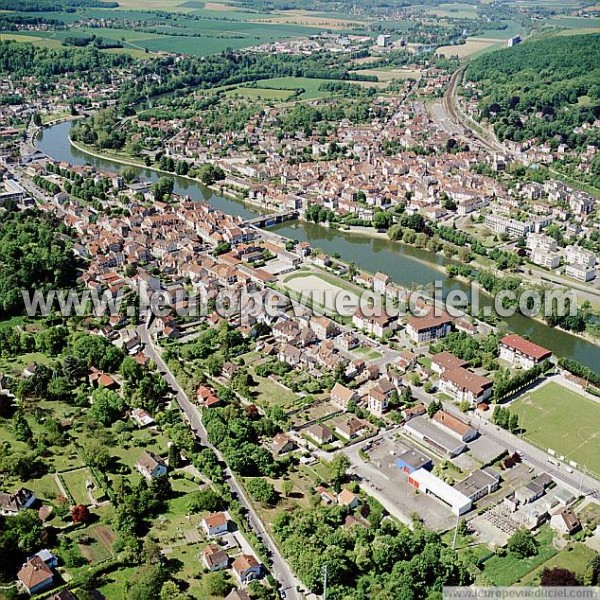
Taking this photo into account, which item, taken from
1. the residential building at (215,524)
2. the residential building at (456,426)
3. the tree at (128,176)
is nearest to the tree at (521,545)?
the residential building at (456,426)

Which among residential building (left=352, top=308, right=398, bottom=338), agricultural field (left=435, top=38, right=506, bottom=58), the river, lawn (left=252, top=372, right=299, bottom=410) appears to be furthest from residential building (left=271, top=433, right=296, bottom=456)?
agricultural field (left=435, top=38, right=506, bottom=58)

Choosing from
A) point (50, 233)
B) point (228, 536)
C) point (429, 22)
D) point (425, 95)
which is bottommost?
point (228, 536)

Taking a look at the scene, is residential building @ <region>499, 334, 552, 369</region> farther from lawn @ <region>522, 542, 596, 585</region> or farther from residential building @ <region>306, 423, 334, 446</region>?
lawn @ <region>522, 542, 596, 585</region>

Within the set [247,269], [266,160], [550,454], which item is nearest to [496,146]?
[266,160]

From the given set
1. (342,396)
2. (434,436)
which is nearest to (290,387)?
(342,396)

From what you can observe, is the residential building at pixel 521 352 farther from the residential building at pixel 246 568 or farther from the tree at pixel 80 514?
the tree at pixel 80 514

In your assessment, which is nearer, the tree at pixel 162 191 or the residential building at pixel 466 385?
the residential building at pixel 466 385

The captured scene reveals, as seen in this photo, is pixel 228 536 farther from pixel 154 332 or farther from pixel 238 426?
pixel 154 332

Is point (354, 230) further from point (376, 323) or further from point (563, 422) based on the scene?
point (563, 422)
